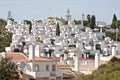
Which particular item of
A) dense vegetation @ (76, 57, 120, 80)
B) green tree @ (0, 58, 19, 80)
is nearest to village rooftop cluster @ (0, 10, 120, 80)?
green tree @ (0, 58, 19, 80)

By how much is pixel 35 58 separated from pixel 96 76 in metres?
19.9

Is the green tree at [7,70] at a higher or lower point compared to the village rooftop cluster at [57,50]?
higher

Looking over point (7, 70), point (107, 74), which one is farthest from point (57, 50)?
point (107, 74)

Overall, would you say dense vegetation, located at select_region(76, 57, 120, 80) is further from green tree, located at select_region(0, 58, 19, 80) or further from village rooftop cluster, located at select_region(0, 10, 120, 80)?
village rooftop cluster, located at select_region(0, 10, 120, 80)

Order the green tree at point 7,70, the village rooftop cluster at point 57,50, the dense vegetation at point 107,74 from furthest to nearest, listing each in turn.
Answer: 1. the village rooftop cluster at point 57,50
2. the green tree at point 7,70
3. the dense vegetation at point 107,74

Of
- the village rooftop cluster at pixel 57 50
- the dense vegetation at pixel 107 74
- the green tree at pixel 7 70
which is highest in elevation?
the dense vegetation at pixel 107 74

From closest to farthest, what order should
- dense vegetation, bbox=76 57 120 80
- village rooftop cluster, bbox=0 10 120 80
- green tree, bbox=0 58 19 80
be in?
dense vegetation, bbox=76 57 120 80
green tree, bbox=0 58 19 80
village rooftop cluster, bbox=0 10 120 80

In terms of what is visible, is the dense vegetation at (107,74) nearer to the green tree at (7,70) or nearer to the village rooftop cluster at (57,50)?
the green tree at (7,70)

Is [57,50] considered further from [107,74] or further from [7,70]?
[107,74]

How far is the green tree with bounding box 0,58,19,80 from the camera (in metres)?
32.9

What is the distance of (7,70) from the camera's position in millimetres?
33375

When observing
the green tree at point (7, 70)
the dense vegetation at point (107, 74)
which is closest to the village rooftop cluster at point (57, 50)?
the green tree at point (7, 70)

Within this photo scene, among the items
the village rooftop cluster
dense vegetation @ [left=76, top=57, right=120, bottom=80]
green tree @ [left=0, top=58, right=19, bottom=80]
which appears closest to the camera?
dense vegetation @ [left=76, top=57, right=120, bottom=80]

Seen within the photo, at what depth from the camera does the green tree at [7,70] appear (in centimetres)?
3291
